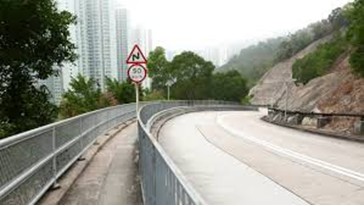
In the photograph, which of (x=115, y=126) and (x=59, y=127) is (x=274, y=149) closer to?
(x=59, y=127)

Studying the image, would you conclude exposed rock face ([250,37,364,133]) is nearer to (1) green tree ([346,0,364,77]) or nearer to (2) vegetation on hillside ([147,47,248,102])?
(1) green tree ([346,0,364,77])

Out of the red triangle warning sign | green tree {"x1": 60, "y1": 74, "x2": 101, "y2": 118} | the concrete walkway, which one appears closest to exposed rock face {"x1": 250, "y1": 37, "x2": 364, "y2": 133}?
the red triangle warning sign

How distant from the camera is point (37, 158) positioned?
995cm

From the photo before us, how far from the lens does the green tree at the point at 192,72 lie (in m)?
112

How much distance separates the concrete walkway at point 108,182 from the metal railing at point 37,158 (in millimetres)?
444

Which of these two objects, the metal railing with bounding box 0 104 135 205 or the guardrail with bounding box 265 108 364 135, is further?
the guardrail with bounding box 265 108 364 135

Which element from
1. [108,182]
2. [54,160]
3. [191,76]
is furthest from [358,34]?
[191,76]

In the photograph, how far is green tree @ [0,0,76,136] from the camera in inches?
708

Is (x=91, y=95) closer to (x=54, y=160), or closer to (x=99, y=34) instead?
(x=99, y=34)

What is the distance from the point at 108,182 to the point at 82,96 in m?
37.3

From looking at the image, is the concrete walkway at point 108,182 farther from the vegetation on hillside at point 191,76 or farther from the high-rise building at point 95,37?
the vegetation on hillside at point 191,76

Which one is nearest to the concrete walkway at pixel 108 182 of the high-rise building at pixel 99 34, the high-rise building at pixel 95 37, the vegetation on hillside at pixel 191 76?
the high-rise building at pixel 95 37

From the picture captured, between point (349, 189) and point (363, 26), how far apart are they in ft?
53.1

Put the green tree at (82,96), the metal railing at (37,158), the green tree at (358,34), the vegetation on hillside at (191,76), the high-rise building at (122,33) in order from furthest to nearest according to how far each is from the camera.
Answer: the vegetation on hillside at (191,76) < the high-rise building at (122,33) < the green tree at (82,96) < the green tree at (358,34) < the metal railing at (37,158)
